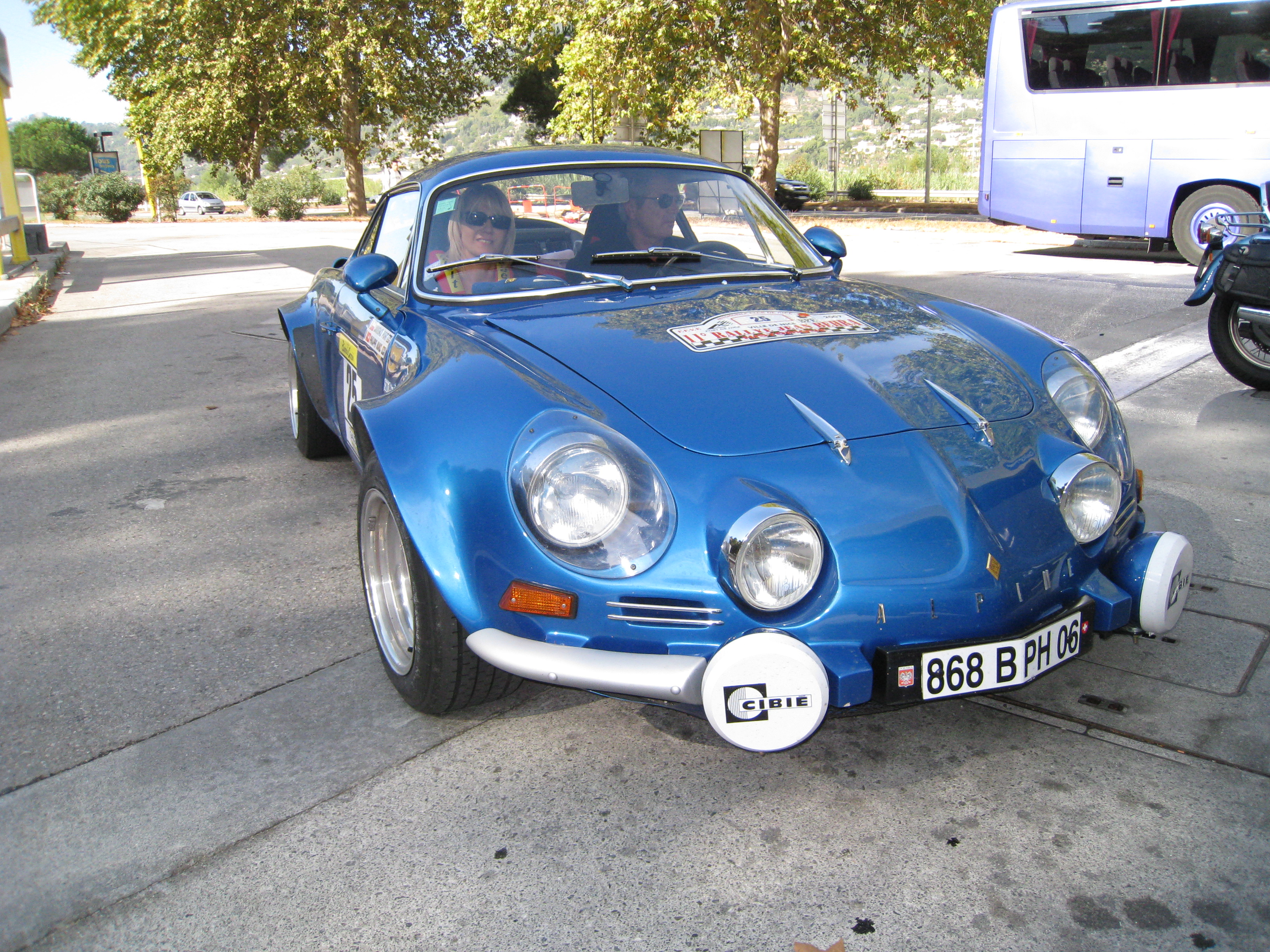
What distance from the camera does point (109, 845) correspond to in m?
2.13

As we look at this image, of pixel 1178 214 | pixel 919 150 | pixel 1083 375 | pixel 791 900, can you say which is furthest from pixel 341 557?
pixel 919 150

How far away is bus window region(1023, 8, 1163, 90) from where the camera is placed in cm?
1218

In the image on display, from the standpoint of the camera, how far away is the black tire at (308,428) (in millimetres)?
4742

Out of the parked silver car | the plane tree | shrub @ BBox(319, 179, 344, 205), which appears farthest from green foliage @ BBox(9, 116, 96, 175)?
the plane tree

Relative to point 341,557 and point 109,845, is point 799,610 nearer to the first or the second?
point 109,845

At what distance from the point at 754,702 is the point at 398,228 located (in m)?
2.61

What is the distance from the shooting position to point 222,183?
65.5 m

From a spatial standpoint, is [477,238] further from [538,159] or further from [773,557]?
[773,557]

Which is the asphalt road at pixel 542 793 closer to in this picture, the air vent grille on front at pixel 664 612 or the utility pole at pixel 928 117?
the air vent grille on front at pixel 664 612

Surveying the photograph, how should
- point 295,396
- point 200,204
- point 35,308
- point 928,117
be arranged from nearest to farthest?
1. point 295,396
2. point 35,308
3. point 928,117
4. point 200,204

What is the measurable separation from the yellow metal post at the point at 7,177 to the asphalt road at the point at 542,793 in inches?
543

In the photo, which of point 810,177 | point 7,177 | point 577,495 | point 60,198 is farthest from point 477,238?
point 60,198

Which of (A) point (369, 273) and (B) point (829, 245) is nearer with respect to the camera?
(A) point (369, 273)

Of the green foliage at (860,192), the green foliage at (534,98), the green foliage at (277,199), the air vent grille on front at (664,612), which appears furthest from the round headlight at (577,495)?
the green foliage at (534,98)
